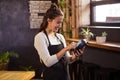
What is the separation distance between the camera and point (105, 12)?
15.5ft

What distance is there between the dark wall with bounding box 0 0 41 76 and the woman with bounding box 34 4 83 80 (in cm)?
345

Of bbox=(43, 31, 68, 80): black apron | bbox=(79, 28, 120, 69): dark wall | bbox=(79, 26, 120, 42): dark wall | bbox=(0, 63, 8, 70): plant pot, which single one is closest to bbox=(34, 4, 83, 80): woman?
bbox=(43, 31, 68, 80): black apron

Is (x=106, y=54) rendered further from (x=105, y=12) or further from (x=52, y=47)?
(x=52, y=47)

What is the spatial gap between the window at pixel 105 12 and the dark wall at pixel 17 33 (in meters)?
1.89

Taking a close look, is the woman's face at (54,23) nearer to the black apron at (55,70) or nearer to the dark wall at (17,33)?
the black apron at (55,70)

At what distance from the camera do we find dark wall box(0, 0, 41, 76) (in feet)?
20.7

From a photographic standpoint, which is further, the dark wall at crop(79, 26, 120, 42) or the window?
the window

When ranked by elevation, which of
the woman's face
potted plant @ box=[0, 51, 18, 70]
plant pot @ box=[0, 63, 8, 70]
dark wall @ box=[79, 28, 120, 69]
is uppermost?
the woman's face

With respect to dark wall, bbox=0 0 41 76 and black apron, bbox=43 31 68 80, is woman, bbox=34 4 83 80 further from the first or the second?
dark wall, bbox=0 0 41 76

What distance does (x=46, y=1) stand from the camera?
6.32 m

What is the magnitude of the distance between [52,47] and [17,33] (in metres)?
3.60

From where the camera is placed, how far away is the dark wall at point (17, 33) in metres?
6.31

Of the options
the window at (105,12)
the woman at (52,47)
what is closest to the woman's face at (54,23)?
the woman at (52,47)

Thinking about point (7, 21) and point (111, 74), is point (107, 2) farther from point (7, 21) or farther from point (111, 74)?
point (7, 21)
